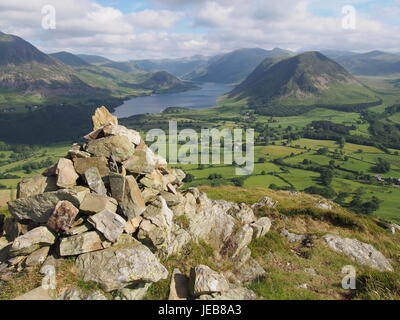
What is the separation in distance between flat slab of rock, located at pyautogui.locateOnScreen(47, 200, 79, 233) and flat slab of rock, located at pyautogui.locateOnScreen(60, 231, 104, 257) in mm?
911

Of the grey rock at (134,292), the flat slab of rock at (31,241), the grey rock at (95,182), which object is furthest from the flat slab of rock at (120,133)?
the grey rock at (134,292)

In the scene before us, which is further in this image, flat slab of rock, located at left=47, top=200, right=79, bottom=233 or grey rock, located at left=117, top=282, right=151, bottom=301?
flat slab of rock, located at left=47, top=200, right=79, bottom=233

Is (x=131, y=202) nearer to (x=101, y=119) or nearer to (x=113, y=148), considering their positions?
(x=113, y=148)

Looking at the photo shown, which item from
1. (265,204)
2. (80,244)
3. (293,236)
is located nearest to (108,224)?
(80,244)

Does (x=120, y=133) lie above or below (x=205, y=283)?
above

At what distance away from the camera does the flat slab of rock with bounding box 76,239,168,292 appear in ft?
47.4

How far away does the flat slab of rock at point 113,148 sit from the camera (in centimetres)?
2033

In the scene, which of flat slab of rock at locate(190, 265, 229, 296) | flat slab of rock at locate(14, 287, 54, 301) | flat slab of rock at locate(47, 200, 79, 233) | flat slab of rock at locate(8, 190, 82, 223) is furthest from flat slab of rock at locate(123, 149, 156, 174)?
flat slab of rock at locate(14, 287, 54, 301)

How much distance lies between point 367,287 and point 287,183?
4506 inches

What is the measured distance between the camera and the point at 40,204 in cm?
1727

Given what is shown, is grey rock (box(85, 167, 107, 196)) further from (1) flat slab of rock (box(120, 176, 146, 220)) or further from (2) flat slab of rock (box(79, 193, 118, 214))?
(1) flat slab of rock (box(120, 176, 146, 220))

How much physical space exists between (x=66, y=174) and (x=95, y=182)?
2218 mm

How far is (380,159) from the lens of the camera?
6594 inches

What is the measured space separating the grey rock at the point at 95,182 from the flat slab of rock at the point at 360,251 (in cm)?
1871
